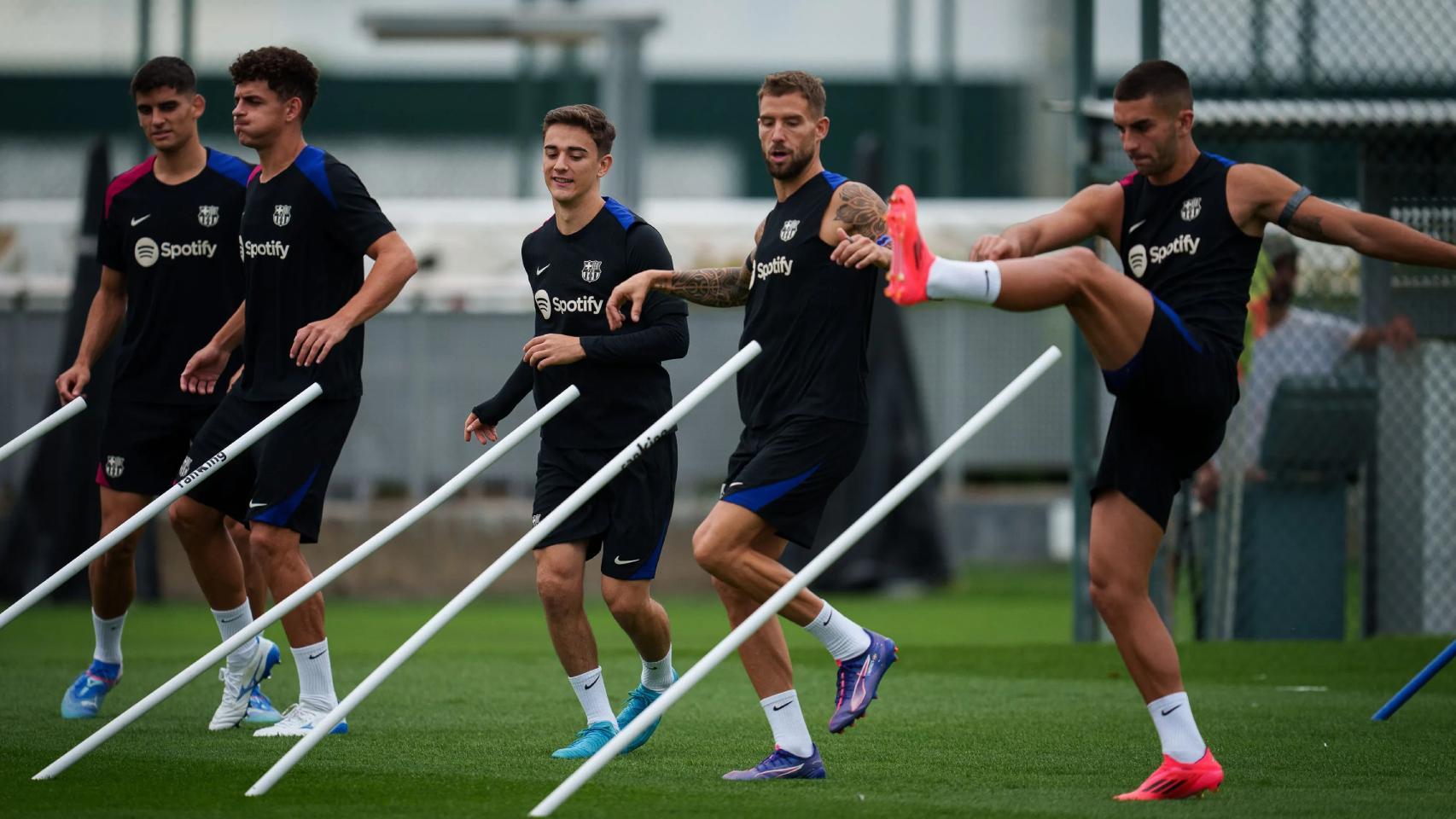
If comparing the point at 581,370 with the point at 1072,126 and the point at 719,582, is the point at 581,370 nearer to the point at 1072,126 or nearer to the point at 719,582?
the point at 719,582

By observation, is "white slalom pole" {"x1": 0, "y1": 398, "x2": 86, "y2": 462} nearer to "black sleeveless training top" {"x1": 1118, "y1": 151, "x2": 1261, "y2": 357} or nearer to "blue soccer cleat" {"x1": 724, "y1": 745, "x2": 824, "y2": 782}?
"blue soccer cleat" {"x1": 724, "y1": 745, "x2": 824, "y2": 782}

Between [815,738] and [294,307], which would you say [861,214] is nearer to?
[815,738]

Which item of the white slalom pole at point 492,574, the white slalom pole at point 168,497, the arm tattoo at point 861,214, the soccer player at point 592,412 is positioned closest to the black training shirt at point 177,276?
the white slalom pole at point 168,497

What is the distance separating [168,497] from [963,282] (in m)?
2.94

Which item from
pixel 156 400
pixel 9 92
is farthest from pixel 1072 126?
pixel 9 92

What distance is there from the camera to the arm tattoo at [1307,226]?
5.59 meters

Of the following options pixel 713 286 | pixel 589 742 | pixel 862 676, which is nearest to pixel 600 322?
pixel 713 286

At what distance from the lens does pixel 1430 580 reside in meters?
11.0

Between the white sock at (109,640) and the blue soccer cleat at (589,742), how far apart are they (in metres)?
2.20

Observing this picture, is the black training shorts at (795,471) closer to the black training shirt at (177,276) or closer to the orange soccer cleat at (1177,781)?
the orange soccer cleat at (1177,781)

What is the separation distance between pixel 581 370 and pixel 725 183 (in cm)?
1241

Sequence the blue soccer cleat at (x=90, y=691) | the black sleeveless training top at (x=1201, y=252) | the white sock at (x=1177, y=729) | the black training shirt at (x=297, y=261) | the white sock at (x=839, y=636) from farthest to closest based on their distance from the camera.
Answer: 1. the blue soccer cleat at (x=90, y=691)
2. the black training shirt at (x=297, y=261)
3. the white sock at (x=839, y=636)
4. the black sleeveless training top at (x=1201, y=252)
5. the white sock at (x=1177, y=729)

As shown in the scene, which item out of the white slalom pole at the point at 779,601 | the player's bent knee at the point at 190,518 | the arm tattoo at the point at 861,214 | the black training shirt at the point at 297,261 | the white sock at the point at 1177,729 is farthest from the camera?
the player's bent knee at the point at 190,518

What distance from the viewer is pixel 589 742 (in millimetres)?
6426
